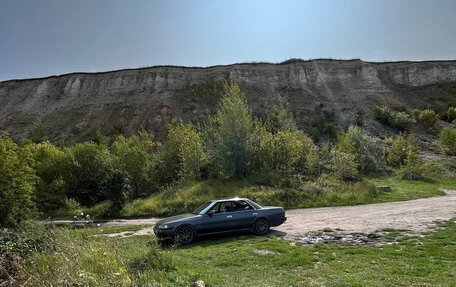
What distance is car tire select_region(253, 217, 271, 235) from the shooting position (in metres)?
14.8

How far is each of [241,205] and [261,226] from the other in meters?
1.09

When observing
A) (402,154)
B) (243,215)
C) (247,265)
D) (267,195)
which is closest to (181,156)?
(267,195)

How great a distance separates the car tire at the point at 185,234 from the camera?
1358cm

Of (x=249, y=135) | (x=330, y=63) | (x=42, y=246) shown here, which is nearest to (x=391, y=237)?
(x=42, y=246)

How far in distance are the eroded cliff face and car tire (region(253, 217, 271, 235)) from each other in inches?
1412

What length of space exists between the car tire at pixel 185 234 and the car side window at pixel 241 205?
190cm

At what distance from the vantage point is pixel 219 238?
1443 cm

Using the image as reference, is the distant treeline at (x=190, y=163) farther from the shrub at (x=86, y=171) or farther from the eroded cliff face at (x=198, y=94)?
the eroded cliff face at (x=198, y=94)

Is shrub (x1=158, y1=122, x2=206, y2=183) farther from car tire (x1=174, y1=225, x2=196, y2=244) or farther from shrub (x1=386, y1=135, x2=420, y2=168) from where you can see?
shrub (x1=386, y1=135, x2=420, y2=168)

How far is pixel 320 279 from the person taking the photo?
Result: 8062 millimetres

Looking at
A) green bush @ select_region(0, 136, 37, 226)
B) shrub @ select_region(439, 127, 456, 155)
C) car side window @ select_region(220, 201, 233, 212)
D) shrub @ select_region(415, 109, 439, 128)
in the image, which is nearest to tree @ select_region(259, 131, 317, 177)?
car side window @ select_region(220, 201, 233, 212)

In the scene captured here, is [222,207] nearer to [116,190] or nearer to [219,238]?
[219,238]

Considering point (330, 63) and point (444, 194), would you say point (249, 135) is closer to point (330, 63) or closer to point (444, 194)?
point (444, 194)

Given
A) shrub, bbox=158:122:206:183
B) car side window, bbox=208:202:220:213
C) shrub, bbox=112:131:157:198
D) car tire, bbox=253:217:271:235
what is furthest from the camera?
shrub, bbox=112:131:157:198
